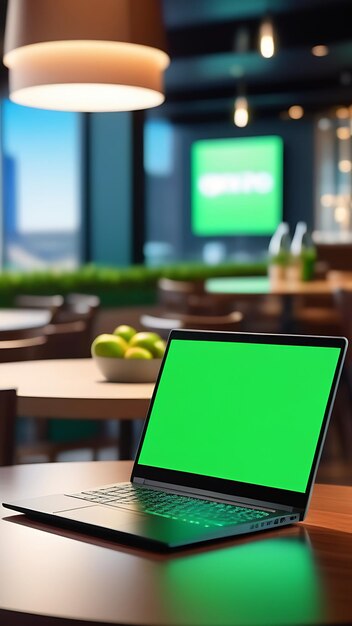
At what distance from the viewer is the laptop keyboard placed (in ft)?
4.16

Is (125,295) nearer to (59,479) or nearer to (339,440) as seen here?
(339,440)

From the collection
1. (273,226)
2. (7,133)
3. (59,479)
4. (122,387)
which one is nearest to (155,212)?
(273,226)

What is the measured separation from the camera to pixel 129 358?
2.73 m

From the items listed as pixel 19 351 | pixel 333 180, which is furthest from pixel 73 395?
pixel 333 180

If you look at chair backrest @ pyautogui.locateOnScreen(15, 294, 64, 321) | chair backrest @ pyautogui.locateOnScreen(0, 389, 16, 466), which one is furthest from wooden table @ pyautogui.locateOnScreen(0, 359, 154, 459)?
chair backrest @ pyautogui.locateOnScreen(15, 294, 64, 321)

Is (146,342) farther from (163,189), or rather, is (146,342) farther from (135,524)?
(163,189)

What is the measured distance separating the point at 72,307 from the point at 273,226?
11.3 m

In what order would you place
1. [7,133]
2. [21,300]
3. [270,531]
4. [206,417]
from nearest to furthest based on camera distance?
[270,531], [206,417], [21,300], [7,133]

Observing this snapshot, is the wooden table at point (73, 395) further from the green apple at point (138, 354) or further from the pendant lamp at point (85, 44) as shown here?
the pendant lamp at point (85, 44)

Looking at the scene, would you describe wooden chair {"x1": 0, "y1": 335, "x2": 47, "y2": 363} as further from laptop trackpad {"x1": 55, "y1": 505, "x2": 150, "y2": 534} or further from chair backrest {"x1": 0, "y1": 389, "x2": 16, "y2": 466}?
laptop trackpad {"x1": 55, "y1": 505, "x2": 150, "y2": 534}

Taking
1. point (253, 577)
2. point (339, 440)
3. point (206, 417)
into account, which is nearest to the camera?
point (253, 577)

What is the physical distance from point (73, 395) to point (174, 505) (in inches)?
44.8

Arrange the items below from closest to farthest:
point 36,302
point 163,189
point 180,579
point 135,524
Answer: point 180,579
point 135,524
point 36,302
point 163,189

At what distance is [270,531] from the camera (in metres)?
1.27
